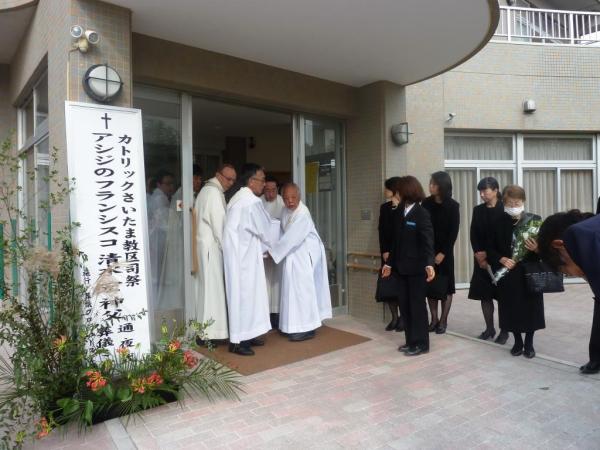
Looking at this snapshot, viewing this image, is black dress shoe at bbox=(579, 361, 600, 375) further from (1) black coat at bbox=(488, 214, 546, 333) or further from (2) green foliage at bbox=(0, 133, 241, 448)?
(2) green foliage at bbox=(0, 133, 241, 448)

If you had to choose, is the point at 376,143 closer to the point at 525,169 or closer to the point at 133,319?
the point at 133,319

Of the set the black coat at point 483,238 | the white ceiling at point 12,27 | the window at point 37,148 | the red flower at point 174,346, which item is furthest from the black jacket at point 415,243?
the white ceiling at point 12,27

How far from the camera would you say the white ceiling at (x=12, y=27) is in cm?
459

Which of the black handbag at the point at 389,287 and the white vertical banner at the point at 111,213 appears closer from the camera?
the white vertical banner at the point at 111,213

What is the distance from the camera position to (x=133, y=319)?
340 centimetres

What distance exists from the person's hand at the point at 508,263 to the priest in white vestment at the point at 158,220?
329 cm

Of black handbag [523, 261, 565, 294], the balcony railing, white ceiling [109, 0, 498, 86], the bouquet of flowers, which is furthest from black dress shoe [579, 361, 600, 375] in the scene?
the balcony railing

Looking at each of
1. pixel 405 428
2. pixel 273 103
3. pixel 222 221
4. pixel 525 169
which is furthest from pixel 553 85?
pixel 405 428

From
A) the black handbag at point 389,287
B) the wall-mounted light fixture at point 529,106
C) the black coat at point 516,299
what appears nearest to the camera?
the black coat at point 516,299

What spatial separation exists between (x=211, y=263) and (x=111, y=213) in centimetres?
143

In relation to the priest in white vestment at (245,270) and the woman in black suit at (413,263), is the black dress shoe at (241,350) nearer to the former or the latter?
the priest in white vestment at (245,270)

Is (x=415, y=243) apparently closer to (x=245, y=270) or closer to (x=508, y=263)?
(x=508, y=263)

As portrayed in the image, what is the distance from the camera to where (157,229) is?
15.7ft

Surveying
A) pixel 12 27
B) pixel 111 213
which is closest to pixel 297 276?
pixel 111 213
